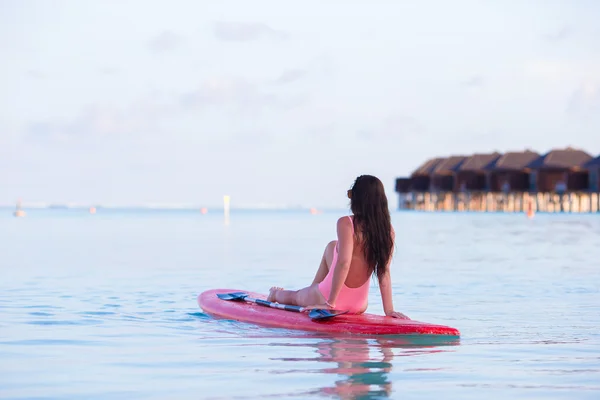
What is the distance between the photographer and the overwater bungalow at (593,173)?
98.9 m

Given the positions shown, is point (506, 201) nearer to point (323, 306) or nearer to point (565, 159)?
point (565, 159)

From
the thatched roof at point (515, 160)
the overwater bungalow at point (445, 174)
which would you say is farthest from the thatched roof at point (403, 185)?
the thatched roof at point (515, 160)

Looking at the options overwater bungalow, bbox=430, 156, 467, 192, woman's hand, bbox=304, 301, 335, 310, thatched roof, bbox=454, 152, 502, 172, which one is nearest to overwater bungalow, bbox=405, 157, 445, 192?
overwater bungalow, bbox=430, 156, 467, 192

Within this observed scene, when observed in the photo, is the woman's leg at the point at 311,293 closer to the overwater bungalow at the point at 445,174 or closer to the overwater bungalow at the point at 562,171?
the overwater bungalow at the point at 562,171

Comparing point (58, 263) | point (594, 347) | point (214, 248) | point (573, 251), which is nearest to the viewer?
point (594, 347)

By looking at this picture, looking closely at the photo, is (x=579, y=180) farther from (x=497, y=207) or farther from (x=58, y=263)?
(x=58, y=263)

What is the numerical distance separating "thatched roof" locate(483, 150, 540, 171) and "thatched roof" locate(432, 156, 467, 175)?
875 cm

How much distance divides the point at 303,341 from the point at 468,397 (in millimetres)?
2825

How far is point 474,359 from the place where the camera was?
838cm

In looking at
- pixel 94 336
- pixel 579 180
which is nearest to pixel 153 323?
pixel 94 336

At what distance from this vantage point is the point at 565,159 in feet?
336

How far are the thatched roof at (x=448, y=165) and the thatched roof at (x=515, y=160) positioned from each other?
875cm

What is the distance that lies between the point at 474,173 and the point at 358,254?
10854cm

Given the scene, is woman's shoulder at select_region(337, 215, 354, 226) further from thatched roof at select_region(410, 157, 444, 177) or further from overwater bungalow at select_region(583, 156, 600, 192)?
thatched roof at select_region(410, 157, 444, 177)
